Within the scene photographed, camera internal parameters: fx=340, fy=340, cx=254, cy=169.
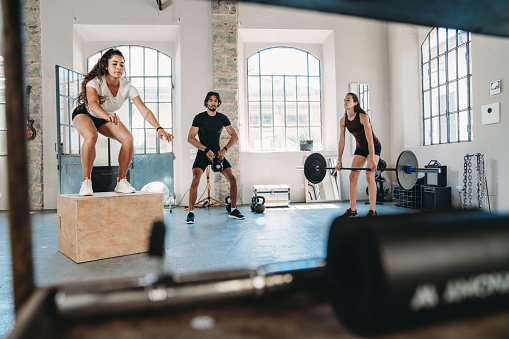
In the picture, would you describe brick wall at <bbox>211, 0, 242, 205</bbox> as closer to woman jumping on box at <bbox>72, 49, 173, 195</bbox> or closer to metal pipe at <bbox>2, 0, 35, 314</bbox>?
woman jumping on box at <bbox>72, 49, 173, 195</bbox>

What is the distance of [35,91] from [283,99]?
18.8ft

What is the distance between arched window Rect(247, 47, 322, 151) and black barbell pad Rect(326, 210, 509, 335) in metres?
8.12

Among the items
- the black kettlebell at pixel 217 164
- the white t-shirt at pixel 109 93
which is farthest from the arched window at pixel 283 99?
the white t-shirt at pixel 109 93

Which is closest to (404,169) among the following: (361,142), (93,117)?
(361,142)

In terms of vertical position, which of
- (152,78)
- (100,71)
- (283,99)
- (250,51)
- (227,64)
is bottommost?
(100,71)

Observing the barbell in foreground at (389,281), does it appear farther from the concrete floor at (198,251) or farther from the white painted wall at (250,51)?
the white painted wall at (250,51)

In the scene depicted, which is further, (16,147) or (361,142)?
(361,142)

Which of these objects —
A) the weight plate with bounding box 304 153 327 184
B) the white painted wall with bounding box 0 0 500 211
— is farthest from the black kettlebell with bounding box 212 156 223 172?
the white painted wall with bounding box 0 0 500 211

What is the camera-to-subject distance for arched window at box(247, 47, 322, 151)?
8.70 m

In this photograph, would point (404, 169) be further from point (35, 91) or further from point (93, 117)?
point (35, 91)

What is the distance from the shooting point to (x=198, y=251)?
130 inches

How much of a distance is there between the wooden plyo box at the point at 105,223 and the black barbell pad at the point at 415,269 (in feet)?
9.05

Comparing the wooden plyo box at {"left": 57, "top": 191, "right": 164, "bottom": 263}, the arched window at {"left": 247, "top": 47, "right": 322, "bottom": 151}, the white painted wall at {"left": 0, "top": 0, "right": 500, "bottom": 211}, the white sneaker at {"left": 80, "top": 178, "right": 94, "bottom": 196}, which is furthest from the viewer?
the arched window at {"left": 247, "top": 47, "right": 322, "bottom": 151}

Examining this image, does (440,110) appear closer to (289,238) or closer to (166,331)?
(289,238)
